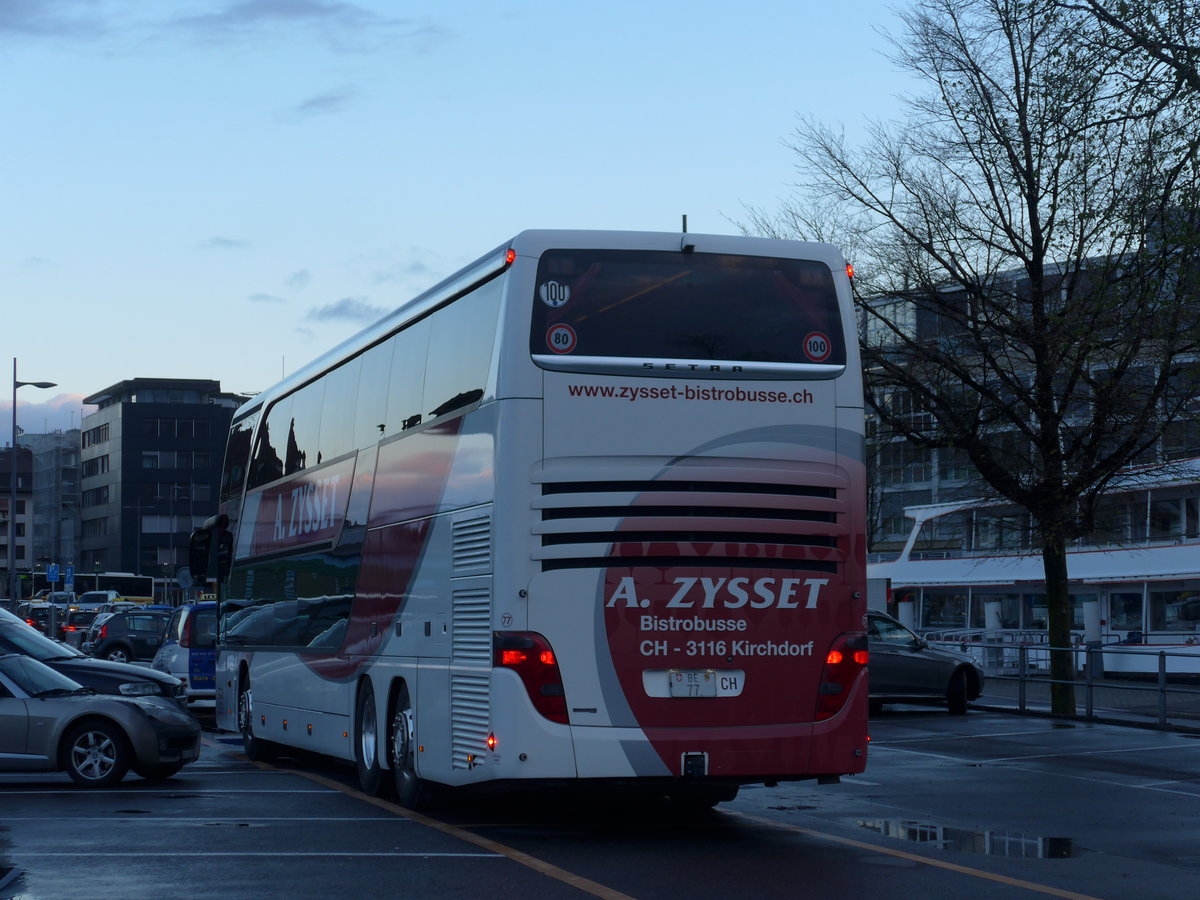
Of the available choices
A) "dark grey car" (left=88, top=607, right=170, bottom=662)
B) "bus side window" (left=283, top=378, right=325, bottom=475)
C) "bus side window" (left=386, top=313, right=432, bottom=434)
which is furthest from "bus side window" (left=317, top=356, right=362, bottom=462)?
"dark grey car" (left=88, top=607, right=170, bottom=662)

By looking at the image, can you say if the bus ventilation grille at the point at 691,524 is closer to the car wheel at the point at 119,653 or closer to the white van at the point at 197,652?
the white van at the point at 197,652

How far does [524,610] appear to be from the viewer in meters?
11.5

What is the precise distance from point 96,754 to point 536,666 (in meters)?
6.30

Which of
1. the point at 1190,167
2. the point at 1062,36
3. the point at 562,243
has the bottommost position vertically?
the point at 562,243

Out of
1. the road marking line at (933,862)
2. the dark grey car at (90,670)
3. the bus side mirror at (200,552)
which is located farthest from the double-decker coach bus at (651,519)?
the bus side mirror at (200,552)

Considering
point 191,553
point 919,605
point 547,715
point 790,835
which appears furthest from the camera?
point 919,605

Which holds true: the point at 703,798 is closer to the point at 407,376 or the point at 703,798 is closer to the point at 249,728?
the point at 407,376

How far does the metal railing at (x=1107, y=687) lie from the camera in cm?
2458

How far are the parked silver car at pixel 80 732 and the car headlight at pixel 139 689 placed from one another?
0.57 metres

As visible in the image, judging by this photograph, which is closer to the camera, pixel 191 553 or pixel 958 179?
pixel 191 553

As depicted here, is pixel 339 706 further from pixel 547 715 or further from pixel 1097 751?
pixel 1097 751

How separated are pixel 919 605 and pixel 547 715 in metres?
42.1

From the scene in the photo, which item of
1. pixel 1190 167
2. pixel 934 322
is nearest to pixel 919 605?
pixel 934 322

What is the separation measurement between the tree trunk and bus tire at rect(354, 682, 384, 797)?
13672mm
